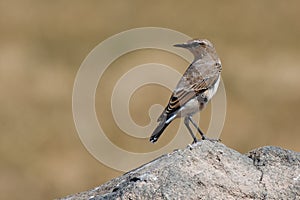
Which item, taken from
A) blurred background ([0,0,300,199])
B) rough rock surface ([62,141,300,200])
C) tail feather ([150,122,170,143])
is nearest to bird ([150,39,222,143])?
tail feather ([150,122,170,143])

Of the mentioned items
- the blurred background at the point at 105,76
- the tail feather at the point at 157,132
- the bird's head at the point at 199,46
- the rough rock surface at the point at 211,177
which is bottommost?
the rough rock surface at the point at 211,177

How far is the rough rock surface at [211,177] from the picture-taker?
7863 millimetres

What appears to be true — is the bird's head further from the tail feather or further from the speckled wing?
the tail feather

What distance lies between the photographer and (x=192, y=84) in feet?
35.2

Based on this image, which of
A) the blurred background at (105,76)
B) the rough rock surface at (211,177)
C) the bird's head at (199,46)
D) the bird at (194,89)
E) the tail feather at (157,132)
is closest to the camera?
the rough rock surface at (211,177)

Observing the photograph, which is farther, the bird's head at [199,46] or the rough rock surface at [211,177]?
the bird's head at [199,46]

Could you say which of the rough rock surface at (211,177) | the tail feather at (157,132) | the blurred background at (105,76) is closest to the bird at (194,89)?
the tail feather at (157,132)

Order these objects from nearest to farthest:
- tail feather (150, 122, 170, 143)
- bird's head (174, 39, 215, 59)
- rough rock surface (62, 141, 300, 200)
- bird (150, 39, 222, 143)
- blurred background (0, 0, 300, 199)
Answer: rough rock surface (62, 141, 300, 200) → tail feather (150, 122, 170, 143) → bird (150, 39, 222, 143) → bird's head (174, 39, 215, 59) → blurred background (0, 0, 300, 199)

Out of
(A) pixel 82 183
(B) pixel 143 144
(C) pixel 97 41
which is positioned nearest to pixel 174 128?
(B) pixel 143 144

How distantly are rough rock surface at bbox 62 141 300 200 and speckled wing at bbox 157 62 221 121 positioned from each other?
1.79 m

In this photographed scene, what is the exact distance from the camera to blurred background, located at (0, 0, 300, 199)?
20.8m

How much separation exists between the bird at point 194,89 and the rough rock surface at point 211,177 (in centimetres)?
159

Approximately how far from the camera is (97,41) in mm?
28828

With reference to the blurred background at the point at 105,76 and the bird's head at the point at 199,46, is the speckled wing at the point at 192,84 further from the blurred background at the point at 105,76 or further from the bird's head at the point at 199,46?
the blurred background at the point at 105,76
